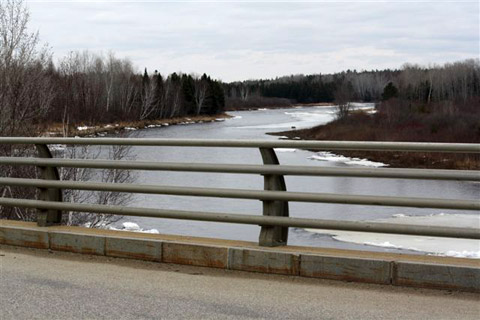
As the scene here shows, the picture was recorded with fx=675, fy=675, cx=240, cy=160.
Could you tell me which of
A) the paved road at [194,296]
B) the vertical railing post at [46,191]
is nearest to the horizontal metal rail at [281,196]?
the vertical railing post at [46,191]

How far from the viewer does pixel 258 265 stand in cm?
537

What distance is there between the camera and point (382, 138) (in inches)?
2167

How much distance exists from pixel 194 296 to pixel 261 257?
0.77m

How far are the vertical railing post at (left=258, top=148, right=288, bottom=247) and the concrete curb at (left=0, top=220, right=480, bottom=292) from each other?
0.09 meters

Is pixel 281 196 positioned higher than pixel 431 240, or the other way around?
pixel 281 196

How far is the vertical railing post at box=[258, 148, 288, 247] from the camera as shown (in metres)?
5.43

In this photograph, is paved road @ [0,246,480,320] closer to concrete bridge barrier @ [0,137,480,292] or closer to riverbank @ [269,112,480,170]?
concrete bridge barrier @ [0,137,480,292]

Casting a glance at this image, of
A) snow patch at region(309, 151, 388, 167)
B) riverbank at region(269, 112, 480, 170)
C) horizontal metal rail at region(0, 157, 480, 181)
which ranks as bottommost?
snow patch at region(309, 151, 388, 167)

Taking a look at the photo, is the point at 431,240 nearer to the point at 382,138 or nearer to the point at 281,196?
the point at 281,196

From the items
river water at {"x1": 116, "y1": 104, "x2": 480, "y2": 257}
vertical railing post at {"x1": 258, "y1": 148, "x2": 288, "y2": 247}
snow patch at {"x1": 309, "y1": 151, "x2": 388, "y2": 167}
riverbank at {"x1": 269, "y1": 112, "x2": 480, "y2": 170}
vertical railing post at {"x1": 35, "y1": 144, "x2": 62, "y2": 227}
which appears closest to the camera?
vertical railing post at {"x1": 258, "y1": 148, "x2": 288, "y2": 247}

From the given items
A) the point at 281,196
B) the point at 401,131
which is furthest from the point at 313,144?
the point at 401,131

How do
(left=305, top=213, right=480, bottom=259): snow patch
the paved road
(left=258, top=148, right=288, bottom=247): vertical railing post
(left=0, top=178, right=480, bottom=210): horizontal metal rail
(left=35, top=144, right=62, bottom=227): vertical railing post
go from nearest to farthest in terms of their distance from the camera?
the paved road → (left=0, top=178, right=480, bottom=210): horizontal metal rail → (left=258, top=148, right=288, bottom=247): vertical railing post → (left=35, top=144, right=62, bottom=227): vertical railing post → (left=305, top=213, right=480, bottom=259): snow patch

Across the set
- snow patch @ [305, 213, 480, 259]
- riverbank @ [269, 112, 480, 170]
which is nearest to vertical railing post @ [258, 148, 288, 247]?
snow patch @ [305, 213, 480, 259]

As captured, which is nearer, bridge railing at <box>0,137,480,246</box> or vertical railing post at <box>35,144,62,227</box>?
bridge railing at <box>0,137,480,246</box>
